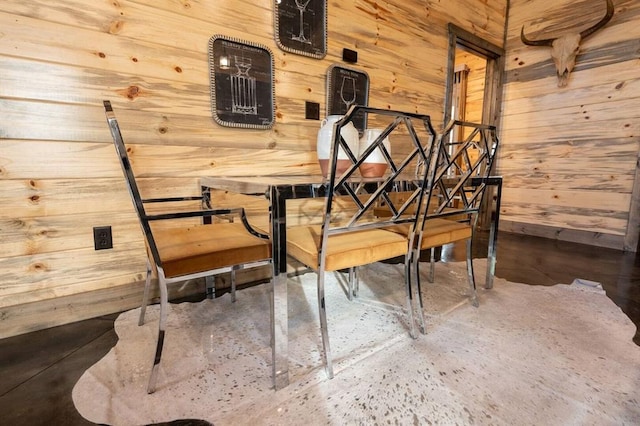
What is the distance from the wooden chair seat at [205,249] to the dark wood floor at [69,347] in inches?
18.9

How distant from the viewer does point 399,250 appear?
136 centimetres

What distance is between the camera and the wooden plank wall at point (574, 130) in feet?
9.21

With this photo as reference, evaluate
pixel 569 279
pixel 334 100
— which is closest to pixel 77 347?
pixel 334 100

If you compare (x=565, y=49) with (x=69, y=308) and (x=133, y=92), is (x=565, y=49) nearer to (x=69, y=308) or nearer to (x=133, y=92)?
(x=133, y=92)

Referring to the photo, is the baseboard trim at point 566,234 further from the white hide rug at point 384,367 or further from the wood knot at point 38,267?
the wood knot at point 38,267

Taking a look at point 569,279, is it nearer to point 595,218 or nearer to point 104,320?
point 595,218

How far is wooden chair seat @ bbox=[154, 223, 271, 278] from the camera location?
106 cm

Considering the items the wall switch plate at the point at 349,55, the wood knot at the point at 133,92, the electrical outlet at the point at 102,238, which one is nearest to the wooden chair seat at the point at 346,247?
the electrical outlet at the point at 102,238

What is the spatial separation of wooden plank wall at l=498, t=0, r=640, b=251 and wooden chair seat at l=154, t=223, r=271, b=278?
3423mm

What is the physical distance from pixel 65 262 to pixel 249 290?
941mm

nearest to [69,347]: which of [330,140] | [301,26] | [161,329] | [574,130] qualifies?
[161,329]

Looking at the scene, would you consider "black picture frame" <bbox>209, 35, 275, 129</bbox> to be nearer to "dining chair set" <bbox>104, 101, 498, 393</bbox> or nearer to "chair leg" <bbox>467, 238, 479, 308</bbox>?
"dining chair set" <bbox>104, 101, 498, 393</bbox>

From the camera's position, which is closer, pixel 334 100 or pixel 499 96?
pixel 334 100

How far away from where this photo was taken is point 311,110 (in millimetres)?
2166
